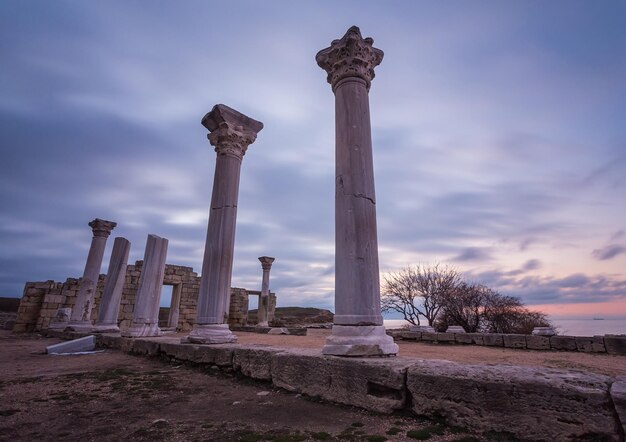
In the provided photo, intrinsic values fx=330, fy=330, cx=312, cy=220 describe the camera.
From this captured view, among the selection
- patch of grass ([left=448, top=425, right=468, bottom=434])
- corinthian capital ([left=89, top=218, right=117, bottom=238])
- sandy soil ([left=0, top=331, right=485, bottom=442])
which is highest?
corinthian capital ([left=89, top=218, right=117, bottom=238])

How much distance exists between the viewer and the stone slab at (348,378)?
3.48 meters

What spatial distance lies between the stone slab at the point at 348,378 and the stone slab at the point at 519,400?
0.70 feet

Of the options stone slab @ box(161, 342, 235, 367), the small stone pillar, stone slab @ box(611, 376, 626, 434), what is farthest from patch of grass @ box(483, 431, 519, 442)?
the small stone pillar

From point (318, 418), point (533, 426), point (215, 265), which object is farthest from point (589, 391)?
point (215, 265)

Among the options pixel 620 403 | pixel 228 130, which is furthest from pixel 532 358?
pixel 228 130

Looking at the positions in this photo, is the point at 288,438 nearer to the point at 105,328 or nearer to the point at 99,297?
the point at 105,328

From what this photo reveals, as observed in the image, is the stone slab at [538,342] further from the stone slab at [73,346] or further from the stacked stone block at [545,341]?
the stone slab at [73,346]

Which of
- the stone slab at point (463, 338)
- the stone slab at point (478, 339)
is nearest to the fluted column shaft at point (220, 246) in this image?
the stone slab at point (463, 338)

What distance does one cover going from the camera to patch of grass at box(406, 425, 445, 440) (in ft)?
9.18

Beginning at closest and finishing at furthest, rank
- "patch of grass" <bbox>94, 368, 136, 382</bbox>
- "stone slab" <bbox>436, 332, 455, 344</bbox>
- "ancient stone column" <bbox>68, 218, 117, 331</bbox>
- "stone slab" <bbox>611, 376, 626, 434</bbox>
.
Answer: "stone slab" <bbox>611, 376, 626, 434</bbox> < "patch of grass" <bbox>94, 368, 136, 382</bbox> < "ancient stone column" <bbox>68, 218, 117, 331</bbox> < "stone slab" <bbox>436, 332, 455, 344</bbox>

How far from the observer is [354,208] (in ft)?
16.2

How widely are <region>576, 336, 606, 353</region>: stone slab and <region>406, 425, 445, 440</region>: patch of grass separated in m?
12.0

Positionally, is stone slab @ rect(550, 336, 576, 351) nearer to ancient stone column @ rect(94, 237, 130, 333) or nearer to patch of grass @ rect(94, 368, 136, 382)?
patch of grass @ rect(94, 368, 136, 382)

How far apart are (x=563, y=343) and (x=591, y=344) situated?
809 mm
